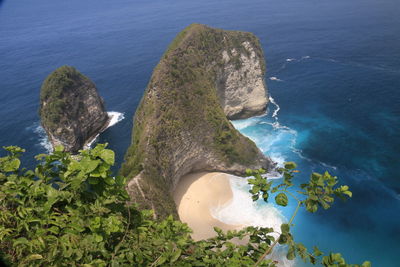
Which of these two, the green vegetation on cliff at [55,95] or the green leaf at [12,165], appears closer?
the green leaf at [12,165]

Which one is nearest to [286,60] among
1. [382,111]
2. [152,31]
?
[382,111]

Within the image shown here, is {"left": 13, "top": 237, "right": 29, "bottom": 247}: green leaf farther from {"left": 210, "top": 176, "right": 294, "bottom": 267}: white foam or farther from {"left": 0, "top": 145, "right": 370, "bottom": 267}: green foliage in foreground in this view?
{"left": 210, "top": 176, "right": 294, "bottom": 267}: white foam

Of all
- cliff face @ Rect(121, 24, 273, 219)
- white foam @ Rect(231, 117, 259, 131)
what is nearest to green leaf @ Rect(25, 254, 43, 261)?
cliff face @ Rect(121, 24, 273, 219)

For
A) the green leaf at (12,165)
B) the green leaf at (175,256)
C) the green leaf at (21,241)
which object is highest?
the green leaf at (12,165)

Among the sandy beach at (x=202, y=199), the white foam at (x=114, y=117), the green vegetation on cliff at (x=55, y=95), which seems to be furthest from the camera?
the white foam at (x=114, y=117)

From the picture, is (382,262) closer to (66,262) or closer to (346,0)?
(66,262)

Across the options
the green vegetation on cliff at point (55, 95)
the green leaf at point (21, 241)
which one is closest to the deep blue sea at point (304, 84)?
the green vegetation on cliff at point (55, 95)

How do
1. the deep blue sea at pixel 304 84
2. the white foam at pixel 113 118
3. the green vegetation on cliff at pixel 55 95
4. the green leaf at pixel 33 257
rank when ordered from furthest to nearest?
1. the white foam at pixel 113 118
2. the green vegetation on cliff at pixel 55 95
3. the deep blue sea at pixel 304 84
4. the green leaf at pixel 33 257

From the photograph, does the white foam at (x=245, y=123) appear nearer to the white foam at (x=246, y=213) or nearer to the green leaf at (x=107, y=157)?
the white foam at (x=246, y=213)
